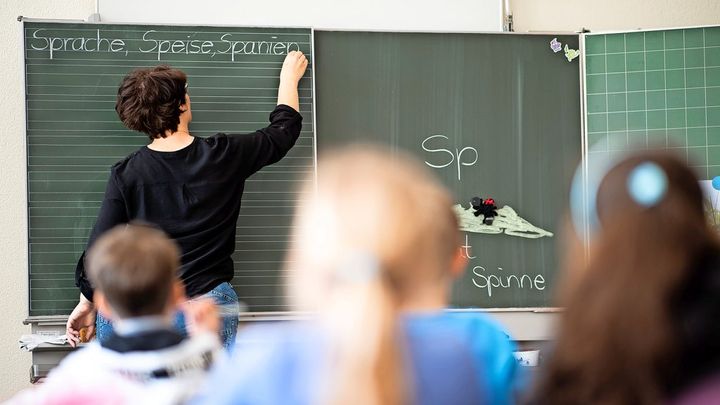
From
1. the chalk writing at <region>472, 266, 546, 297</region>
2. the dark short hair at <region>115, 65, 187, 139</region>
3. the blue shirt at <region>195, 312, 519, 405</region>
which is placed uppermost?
the dark short hair at <region>115, 65, 187, 139</region>

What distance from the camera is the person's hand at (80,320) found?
3125 millimetres

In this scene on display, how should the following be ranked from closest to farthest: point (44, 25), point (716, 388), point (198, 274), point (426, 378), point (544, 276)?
1. point (716, 388)
2. point (426, 378)
3. point (198, 274)
4. point (44, 25)
5. point (544, 276)

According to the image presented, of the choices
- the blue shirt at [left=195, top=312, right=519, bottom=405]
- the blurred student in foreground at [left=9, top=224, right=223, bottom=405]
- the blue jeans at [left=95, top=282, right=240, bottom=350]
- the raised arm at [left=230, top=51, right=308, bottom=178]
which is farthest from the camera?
the raised arm at [left=230, top=51, right=308, bottom=178]

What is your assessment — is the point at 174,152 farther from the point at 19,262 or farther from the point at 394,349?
the point at 394,349

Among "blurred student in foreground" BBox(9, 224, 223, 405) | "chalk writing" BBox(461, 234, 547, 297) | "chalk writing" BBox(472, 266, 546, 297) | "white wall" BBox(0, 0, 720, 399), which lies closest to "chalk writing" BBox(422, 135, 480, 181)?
"chalk writing" BBox(461, 234, 547, 297)

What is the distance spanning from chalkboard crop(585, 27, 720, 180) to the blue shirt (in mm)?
2536

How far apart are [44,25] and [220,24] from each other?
0.64 m

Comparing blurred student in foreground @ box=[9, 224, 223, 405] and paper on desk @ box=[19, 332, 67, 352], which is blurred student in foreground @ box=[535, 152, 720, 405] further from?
paper on desk @ box=[19, 332, 67, 352]

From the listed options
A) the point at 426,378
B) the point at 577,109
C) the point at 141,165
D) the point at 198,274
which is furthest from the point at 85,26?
the point at 426,378

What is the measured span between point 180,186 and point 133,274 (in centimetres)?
122

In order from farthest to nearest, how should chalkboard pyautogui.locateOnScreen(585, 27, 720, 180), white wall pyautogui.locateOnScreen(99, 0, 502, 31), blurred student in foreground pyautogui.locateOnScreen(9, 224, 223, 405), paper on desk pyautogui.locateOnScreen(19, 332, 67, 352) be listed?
chalkboard pyautogui.locateOnScreen(585, 27, 720, 180) < white wall pyautogui.locateOnScreen(99, 0, 502, 31) < paper on desk pyautogui.locateOnScreen(19, 332, 67, 352) < blurred student in foreground pyautogui.locateOnScreen(9, 224, 223, 405)

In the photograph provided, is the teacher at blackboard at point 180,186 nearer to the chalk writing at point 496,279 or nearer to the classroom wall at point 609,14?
the chalk writing at point 496,279

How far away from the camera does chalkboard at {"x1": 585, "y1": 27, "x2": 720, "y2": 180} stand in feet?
12.5

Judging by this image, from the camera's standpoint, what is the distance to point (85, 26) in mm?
3467
